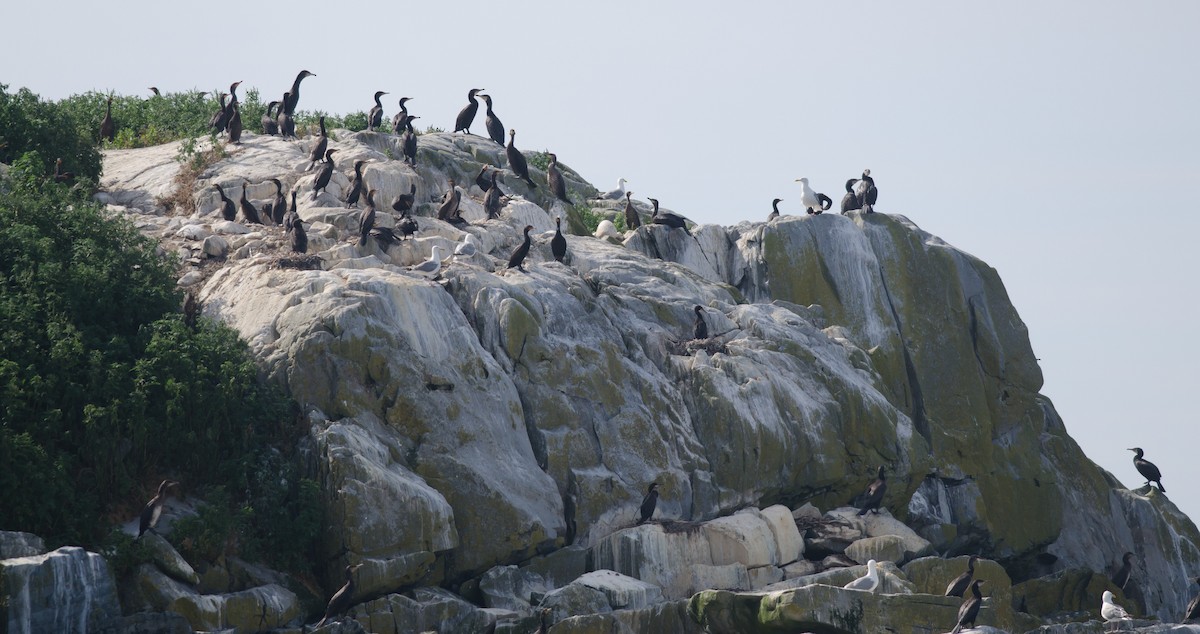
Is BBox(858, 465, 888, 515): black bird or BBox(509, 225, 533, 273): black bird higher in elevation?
BBox(509, 225, 533, 273): black bird

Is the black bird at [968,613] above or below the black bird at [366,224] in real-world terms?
below

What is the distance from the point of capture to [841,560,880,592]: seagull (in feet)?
81.1

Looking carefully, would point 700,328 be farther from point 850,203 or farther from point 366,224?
point 850,203

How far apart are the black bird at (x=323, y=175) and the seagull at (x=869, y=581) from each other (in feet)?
40.4

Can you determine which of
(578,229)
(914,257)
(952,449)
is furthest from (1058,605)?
(578,229)

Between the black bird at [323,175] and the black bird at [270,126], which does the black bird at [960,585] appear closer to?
the black bird at [323,175]

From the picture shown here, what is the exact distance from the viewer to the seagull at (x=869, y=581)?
2473cm

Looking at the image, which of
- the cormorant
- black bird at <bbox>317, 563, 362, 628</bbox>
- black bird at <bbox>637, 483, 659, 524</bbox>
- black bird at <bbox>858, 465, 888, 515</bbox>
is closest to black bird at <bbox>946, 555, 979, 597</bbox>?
the cormorant

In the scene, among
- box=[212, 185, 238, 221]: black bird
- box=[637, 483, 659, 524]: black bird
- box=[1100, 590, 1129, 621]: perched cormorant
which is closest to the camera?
box=[637, 483, 659, 524]: black bird

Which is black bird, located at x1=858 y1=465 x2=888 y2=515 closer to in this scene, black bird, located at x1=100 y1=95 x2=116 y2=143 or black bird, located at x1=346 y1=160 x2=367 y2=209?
black bird, located at x1=346 y1=160 x2=367 y2=209

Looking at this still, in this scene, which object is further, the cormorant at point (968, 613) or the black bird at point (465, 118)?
the black bird at point (465, 118)

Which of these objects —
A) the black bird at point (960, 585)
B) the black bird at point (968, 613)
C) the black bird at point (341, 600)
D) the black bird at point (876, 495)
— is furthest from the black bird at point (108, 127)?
the black bird at point (968, 613)

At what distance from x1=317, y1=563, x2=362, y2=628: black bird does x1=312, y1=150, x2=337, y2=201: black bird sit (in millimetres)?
9863

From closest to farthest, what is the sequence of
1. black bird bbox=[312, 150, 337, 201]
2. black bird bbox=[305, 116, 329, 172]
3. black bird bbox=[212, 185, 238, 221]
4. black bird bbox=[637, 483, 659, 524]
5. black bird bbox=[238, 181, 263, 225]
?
black bird bbox=[637, 483, 659, 524] → black bird bbox=[238, 181, 263, 225] → black bird bbox=[212, 185, 238, 221] → black bird bbox=[312, 150, 337, 201] → black bird bbox=[305, 116, 329, 172]
